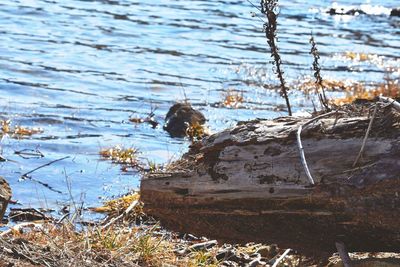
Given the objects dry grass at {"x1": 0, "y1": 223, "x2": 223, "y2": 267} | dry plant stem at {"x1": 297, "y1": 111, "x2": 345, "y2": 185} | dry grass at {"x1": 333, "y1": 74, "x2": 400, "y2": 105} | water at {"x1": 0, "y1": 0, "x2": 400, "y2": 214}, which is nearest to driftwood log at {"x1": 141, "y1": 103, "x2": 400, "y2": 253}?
dry plant stem at {"x1": 297, "y1": 111, "x2": 345, "y2": 185}

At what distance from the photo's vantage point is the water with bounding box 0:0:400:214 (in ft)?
30.8

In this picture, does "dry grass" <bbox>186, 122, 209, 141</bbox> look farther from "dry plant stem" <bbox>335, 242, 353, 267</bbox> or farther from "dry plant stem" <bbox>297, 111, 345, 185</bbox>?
"dry plant stem" <bbox>335, 242, 353, 267</bbox>

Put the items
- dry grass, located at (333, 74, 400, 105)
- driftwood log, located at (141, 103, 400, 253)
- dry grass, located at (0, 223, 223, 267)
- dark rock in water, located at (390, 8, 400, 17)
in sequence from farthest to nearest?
dark rock in water, located at (390, 8, 400, 17) < dry grass, located at (333, 74, 400, 105) < dry grass, located at (0, 223, 223, 267) < driftwood log, located at (141, 103, 400, 253)

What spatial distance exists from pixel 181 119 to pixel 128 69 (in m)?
4.16

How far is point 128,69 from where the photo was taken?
15.2 meters

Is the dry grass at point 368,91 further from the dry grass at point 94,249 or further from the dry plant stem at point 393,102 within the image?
the dry plant stem at point 393,102

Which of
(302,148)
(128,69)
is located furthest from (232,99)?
(302,148)

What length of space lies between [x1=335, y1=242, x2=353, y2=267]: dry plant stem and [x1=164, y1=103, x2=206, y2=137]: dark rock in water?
21.0ft

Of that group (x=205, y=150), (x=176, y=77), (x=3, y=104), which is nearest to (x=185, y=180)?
(x=205, y=150)

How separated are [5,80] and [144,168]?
16.2ft

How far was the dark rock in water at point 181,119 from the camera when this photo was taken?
11.2 meters

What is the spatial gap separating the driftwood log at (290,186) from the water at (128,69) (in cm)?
264

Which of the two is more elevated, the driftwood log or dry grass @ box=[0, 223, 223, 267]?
the driftwood log

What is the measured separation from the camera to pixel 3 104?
11.8 meters
